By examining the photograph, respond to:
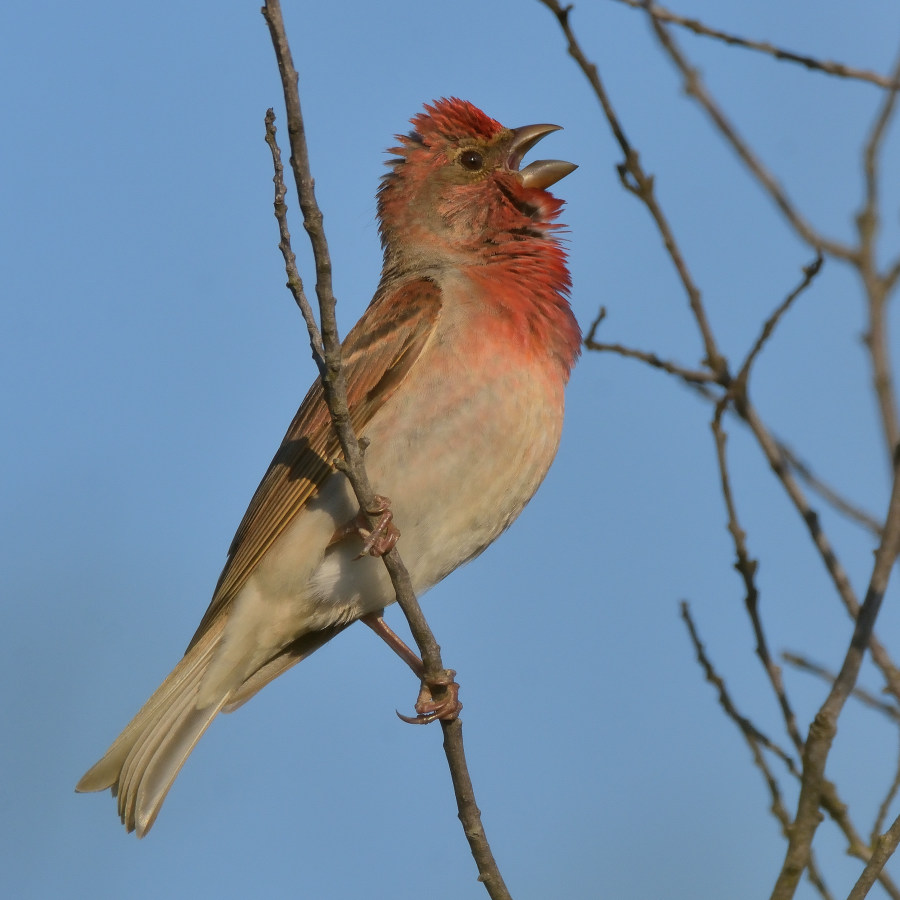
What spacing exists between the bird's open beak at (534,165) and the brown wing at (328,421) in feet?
4.09

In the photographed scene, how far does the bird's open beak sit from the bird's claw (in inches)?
119

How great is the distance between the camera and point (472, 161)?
7.08m

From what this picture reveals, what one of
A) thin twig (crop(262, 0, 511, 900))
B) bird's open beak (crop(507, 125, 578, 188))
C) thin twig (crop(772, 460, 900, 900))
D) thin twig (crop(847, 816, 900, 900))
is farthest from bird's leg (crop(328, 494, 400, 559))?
bird's open beak (crop(507, 125, 578, 188))

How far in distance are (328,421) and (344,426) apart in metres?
1.66

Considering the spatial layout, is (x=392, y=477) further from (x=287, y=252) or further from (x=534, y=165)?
(x=534, y=165)

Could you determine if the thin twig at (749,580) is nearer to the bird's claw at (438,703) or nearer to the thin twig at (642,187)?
the thin twig at (642,187)

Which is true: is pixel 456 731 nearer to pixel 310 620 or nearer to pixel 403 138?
pixel 310 620

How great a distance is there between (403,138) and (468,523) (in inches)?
112

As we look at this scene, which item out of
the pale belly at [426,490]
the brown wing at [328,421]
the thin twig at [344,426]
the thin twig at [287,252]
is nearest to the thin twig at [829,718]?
the thin twig at [344,426]

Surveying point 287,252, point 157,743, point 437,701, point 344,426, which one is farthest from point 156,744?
point 287,252

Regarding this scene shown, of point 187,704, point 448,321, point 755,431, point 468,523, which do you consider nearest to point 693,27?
point 755,431

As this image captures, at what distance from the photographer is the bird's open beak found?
6.97 m

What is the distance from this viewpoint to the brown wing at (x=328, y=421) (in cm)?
577

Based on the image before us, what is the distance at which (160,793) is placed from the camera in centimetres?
595
